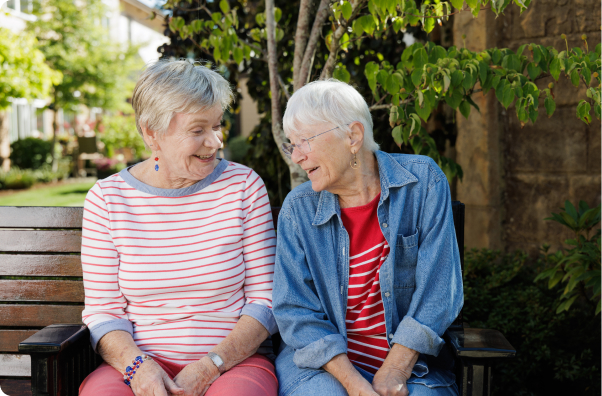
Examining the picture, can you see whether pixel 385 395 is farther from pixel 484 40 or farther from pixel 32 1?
pixel 32 1

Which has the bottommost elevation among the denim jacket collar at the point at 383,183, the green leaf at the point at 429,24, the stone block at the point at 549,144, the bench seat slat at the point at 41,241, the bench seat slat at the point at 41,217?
the bench seat slat at the point at 41,241

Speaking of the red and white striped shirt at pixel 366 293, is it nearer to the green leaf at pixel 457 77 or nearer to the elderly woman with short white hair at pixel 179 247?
the elderly woman with short white hair at pixel 179 247

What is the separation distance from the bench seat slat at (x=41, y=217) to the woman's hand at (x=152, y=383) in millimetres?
780

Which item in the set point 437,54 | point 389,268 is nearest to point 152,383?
point 389,268

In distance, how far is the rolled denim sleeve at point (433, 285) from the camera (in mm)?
1967

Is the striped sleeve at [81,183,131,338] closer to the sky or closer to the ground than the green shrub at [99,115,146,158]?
closer to the ground

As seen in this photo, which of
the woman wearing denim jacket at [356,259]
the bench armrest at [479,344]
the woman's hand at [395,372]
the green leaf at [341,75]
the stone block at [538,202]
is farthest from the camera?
the stone block at [538,202]

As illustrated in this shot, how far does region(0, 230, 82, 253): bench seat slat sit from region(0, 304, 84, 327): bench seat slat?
0.82 ft

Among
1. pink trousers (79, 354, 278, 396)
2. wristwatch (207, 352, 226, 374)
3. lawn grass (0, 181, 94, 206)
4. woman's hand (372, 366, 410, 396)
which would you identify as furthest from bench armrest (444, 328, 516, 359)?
lawn grass (0, 181, 94, 206)

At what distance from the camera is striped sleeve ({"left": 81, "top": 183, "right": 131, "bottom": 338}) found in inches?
86.3

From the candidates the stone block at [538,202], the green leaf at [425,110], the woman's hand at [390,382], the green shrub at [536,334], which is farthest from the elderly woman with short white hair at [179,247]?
the stone block at [538,202]

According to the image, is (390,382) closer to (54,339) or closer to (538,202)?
(54,339)

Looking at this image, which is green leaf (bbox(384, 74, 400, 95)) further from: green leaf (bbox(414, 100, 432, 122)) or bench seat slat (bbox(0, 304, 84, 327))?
bench seat slat (bbox(0, 304, 84, 327))

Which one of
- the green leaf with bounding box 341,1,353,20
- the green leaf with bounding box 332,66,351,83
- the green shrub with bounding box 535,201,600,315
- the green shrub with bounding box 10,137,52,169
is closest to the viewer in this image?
the green leaf with bounding box 341,1,353,20
